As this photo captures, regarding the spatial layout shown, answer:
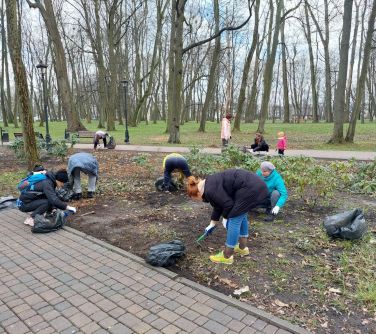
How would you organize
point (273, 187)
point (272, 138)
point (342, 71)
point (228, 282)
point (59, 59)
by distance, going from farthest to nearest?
point (272, 138), point (59, 59), point (342, 71), point (273, 187), point (228, 282)

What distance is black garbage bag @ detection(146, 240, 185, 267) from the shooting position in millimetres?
4180

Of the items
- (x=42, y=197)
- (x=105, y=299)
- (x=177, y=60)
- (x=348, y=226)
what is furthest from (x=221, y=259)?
(x=177, y=60)

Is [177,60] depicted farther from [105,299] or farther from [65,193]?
[105,299]

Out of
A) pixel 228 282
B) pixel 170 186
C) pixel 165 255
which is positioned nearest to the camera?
pixel 228 282

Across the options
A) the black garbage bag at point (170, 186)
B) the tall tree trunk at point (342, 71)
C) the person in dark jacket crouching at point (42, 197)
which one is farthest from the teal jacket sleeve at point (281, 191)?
the tall tree trunk at point (342, 71)

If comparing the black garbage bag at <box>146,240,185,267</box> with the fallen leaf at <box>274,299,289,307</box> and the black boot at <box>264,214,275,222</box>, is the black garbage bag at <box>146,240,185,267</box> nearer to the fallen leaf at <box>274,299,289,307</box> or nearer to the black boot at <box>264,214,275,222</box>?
the fallen leaf at <box>274,299,289,307</box>

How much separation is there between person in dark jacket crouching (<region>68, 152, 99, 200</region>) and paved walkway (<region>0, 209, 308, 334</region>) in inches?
86.3

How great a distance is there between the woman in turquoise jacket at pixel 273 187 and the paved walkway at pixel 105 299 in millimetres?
2269

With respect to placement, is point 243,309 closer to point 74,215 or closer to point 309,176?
point 309,176

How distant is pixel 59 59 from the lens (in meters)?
19.3

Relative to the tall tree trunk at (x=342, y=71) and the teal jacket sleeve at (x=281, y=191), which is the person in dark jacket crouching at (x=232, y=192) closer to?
the teal jacket sleeve at (x=281, y=191)

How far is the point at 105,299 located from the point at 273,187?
3.25 m

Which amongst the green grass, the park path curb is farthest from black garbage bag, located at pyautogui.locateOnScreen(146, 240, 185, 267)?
the green grass

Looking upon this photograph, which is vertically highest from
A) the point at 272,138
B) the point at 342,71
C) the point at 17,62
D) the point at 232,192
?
the point at 342,71
